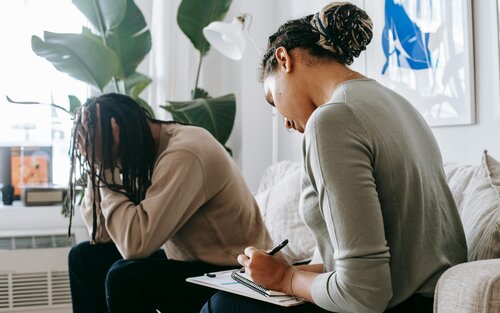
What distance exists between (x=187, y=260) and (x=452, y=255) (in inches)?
35.5

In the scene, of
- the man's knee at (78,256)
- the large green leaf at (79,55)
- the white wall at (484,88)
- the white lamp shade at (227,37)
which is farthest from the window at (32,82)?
the white wall at (484,88)

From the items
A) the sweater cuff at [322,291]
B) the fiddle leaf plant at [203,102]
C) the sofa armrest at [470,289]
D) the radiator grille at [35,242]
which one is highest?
the fiddle leaf plant at [203,102]

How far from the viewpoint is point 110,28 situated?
10.0 feet

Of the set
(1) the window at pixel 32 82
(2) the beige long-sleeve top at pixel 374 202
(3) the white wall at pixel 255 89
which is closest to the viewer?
(2) the beige long-sleeve top at pixel 374 202

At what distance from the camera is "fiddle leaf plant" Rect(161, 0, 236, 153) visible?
3055mm

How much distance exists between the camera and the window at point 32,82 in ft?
11.5

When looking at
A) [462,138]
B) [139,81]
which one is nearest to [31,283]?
[139,81]

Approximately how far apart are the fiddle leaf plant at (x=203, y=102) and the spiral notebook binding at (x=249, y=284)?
1.72 m

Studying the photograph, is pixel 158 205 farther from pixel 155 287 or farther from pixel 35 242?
pixel 35 242

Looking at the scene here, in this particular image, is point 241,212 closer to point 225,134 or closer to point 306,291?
point 306,291

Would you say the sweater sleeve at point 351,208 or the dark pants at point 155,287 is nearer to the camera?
the sweater sleeve at point 351,208

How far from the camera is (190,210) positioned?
180 cm

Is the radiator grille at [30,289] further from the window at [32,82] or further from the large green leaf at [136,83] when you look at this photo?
the large green leaf at [136,83]

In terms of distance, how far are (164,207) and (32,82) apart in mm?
2087
